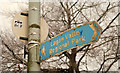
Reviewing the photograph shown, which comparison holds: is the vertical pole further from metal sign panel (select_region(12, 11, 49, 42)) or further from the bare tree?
the bare tree

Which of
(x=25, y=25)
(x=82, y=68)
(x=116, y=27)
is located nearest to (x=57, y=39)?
(x=25, y=25)

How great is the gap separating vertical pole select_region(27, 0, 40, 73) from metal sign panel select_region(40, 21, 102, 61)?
0.78 ft

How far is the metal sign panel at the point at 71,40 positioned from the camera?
3001mm

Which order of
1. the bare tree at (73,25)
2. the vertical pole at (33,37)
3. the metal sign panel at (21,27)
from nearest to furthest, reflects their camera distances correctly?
the vertical pole at (33,37) → the metal sign panel at (21,27) → the bare tree at (73,25)

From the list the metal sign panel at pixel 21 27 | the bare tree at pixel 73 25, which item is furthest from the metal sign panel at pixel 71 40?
the bare tree at pixel 73 25

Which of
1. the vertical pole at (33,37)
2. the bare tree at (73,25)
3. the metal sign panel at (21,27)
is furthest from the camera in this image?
the bare tree at (73,25)

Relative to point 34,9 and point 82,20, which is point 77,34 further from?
point 82,20

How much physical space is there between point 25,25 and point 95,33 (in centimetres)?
119

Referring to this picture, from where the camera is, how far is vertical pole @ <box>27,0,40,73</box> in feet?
9.60

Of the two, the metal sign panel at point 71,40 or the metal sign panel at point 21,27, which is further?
the metal sign panel at point 21,27

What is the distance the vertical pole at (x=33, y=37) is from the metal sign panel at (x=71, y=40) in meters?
0.24

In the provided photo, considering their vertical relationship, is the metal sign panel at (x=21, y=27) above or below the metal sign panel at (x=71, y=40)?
above

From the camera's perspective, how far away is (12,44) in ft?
35.7

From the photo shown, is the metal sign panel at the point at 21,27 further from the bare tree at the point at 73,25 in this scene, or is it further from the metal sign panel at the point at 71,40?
the bare tree at the point at 73,25
